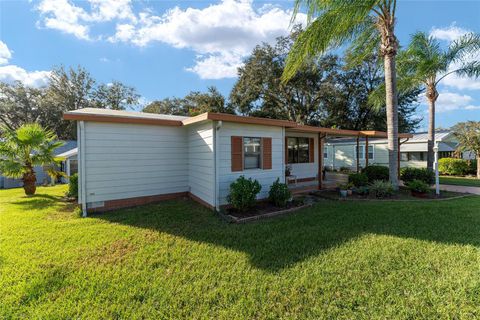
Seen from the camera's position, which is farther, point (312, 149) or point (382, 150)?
point (382, 150)

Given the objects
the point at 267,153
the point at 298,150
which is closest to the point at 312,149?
the point at 298,150

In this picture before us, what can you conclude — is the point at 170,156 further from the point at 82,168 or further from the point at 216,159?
the point at 82,168

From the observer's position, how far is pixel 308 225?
17.0 feet

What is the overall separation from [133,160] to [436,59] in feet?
44.7

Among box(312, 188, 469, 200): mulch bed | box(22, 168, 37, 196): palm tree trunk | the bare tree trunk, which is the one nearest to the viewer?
box(312, 188, 469, 200): mulch bed

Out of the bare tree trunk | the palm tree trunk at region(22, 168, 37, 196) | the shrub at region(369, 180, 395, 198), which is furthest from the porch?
the palm tree trunk at region(22, 168, 37, 196)

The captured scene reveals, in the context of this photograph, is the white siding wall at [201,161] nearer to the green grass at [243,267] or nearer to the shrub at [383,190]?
the green grass at [243,267]

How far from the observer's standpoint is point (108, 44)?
1076cm

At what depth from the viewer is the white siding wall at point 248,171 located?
6320 millimetres

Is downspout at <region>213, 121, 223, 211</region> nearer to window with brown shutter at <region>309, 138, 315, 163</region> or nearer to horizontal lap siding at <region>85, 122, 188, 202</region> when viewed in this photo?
horizontal lap siding at <region>85, 122, 188, 202</region>

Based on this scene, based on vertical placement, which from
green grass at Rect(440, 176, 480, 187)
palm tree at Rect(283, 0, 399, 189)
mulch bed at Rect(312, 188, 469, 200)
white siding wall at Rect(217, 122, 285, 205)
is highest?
palm tree at Rect(283, 0, 399, 189)

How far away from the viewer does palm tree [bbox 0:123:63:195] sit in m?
8.60

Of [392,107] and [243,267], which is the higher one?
[392,107]

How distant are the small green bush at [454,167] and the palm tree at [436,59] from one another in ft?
23.9
